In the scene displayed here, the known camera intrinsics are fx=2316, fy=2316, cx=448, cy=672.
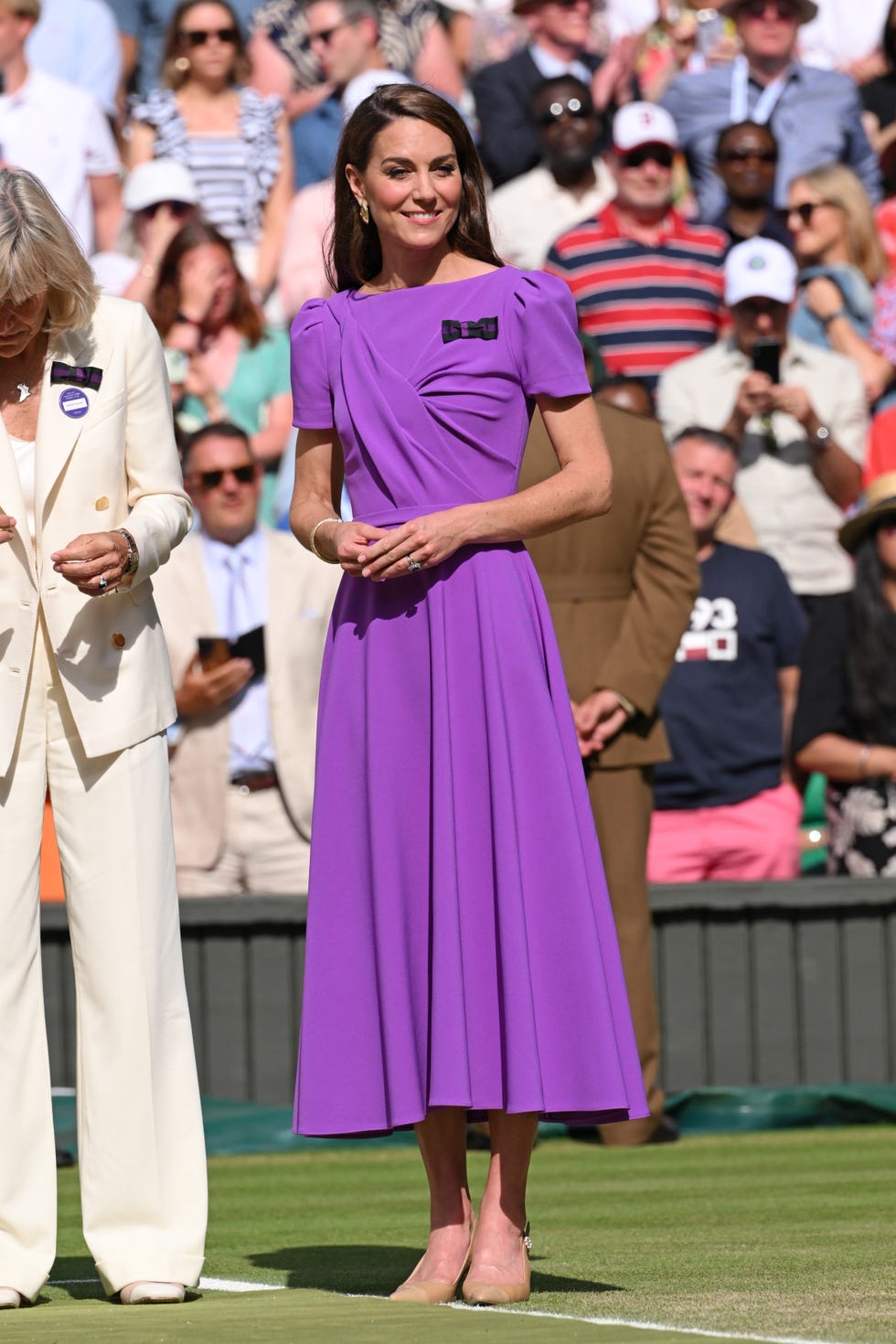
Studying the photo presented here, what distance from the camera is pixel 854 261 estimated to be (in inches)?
444

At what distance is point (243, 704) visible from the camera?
9141mm

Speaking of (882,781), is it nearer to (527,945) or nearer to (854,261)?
(854,261)

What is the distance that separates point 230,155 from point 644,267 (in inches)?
87.9

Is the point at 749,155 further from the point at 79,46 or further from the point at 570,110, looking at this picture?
the point at 79,46

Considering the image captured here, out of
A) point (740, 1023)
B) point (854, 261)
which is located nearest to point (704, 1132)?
point (740, 1023)

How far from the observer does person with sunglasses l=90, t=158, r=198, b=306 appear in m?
11.0

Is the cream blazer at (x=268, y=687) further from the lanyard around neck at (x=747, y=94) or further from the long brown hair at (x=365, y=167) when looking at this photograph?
the long brown hair at (x=365, y=167)

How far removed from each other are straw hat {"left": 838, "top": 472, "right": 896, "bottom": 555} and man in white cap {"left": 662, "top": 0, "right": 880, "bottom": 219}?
116 inches

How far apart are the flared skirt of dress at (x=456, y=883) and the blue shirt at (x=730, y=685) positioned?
475 centimetres

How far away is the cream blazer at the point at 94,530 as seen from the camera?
443cm

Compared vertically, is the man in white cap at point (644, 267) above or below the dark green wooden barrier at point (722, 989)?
above

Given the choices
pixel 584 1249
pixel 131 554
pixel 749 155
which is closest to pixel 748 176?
pixel 749 155

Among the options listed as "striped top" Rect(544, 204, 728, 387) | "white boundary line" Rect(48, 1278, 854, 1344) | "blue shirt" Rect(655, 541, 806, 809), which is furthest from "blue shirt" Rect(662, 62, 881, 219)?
"white boundary line" Rect(48, 1278, 854, 1344)

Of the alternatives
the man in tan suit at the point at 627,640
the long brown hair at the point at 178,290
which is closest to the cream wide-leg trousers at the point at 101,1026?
the man in tan suit at the point at 627,640
